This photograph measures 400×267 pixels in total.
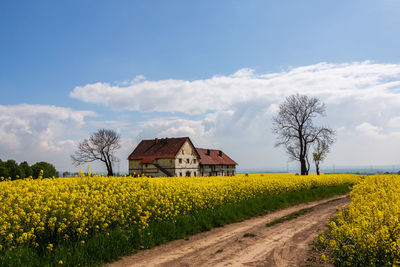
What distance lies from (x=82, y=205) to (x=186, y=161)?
47.1m

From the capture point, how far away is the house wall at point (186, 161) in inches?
2089

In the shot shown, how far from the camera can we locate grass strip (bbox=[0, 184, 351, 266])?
6558 millimetres

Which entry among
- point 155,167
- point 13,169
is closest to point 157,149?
point 155,167

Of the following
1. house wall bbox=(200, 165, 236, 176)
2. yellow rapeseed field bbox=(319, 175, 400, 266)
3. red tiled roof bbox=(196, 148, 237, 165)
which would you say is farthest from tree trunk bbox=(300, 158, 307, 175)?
yellow rapeseed field bbox=(319, 175, 400, 266)

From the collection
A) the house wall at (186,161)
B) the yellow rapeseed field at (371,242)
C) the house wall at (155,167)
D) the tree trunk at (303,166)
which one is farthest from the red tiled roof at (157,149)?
the yellow rapeseed field at (371,242)

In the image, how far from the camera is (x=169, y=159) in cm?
5306

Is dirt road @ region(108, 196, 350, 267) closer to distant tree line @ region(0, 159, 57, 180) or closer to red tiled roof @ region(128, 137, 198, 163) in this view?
distant tree line @ region(0, 159, 57, 180)

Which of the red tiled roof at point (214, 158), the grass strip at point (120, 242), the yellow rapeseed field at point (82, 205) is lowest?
the grass strip at point (120, 242)

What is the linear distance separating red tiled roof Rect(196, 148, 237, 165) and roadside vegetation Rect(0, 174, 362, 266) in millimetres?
47646

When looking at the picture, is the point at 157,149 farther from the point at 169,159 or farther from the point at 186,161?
the point at 186,161

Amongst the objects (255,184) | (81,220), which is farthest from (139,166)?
(81,220)

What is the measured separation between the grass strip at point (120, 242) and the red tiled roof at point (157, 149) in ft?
133

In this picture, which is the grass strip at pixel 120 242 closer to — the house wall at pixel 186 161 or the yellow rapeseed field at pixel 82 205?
the yellow rapeseed field at pixel 82 205

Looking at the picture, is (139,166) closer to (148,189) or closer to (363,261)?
(148,189)
